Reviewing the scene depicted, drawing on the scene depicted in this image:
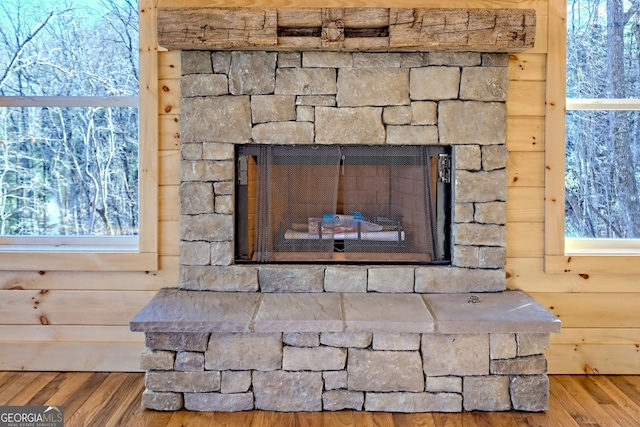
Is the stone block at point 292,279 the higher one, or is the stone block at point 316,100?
the stone block at point 316,100

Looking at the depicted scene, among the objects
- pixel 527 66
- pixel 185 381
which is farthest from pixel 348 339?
pixel 527 66

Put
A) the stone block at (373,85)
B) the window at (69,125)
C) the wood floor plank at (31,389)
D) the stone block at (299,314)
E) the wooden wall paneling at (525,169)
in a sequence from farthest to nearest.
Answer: the window at (69,125), the wooden wall paneling at (525,169), the stone block at (373,85), the wood floor plank at (31,389), the stone block at (299,314)

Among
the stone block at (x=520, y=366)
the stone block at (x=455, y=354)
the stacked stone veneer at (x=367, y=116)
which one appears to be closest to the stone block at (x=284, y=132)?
the stacked stone veneer at (x=367, y=116)

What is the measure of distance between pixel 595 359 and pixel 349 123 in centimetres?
171

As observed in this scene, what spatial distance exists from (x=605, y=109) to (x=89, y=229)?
108 inches

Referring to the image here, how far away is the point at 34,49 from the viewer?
8.11 ft

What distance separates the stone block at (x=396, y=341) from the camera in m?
1.99

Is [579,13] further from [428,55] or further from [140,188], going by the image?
[140,188]

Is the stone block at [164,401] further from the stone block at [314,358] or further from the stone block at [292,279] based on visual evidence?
the stone block at [292,279]

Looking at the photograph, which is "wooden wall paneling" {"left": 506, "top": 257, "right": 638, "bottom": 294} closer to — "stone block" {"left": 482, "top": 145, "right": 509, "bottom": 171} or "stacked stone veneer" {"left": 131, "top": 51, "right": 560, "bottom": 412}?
"stacked stone veneer" {"left": 131, "top": 51, "right": 560, "bottom": 412}

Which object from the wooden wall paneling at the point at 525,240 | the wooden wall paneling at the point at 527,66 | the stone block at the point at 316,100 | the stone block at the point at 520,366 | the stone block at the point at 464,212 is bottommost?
the stone block at the point at 520,366

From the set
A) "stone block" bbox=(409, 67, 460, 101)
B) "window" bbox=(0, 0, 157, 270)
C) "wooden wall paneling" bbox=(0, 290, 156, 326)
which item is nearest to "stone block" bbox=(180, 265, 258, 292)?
"wooden wall paneling" bbox=(0, 290, 156, 326)

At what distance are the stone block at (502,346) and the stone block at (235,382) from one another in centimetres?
102

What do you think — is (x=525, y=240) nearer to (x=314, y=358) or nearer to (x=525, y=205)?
(x=525, y=205)
